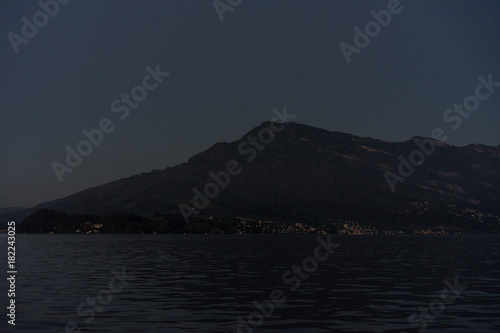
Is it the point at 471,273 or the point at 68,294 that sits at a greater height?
the point at 68,294

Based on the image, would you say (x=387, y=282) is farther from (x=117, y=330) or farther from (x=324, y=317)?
(x=117, y=330)

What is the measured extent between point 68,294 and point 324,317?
69.2ft

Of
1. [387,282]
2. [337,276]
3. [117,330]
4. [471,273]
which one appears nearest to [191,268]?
[337,276]

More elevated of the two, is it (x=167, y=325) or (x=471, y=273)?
(x=167, y=325)

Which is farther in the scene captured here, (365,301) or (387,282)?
(387,282)

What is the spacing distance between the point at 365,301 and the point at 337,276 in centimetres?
1981

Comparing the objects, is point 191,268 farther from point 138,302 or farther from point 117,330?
point 117,330

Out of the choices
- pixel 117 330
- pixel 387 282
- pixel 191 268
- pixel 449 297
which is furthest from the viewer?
pixel 191 268

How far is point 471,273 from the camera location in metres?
69.3

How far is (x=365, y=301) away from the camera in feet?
145

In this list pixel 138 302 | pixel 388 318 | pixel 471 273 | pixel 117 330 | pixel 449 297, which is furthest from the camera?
pixel 471 273

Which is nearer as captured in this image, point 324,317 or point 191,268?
point 324,317

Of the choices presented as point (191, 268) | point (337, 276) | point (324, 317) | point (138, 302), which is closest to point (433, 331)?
point (324, 317)

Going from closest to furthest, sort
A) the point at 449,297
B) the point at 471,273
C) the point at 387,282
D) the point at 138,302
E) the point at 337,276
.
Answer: the point at 138,302, the point at 449,297, the point at 387,282, the point at 337,276, the point at 471,273
